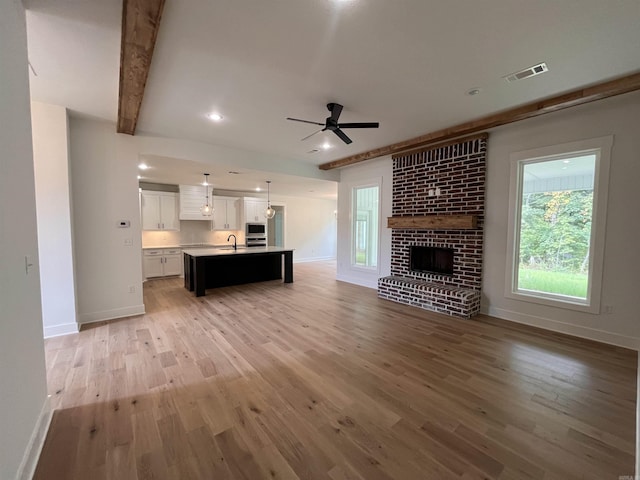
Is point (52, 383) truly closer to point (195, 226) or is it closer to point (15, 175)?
point (15, 175)

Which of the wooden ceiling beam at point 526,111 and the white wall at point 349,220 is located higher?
the wooden ceiling beam at point 526,111

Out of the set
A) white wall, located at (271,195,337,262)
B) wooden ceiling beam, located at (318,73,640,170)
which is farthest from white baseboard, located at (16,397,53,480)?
white wall, located at (271,195,337,262)

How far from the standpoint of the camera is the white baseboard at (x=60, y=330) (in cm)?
329

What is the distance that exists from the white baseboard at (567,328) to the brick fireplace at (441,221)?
13.4 inches

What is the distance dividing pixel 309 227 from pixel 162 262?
5.31 meters

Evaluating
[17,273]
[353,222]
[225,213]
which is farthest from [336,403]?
[225,213]

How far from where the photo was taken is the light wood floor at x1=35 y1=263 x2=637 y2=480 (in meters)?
1.56

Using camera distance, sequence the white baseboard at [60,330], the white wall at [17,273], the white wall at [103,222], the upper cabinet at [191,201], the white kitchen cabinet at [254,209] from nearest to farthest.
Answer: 1. the white wall at [17,273]
2. the white baseboard at [60,330]
3. the white wall at [103,222]
4. the upper cabinet at [191,201]
5. the white kitchen cabinet at [254,209]

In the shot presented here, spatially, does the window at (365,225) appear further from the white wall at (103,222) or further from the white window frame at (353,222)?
the white wall at (103,222)

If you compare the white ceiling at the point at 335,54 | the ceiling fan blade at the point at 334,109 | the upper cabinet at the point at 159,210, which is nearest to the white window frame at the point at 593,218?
the white ceiling at the point at 335,54

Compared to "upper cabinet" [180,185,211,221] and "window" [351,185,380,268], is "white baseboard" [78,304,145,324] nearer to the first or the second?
"upper cabinet" [180,185,211,221]

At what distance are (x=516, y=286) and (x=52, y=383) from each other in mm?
5527

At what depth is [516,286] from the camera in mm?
3953

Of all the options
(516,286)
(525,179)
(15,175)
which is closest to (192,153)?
(15,175)
